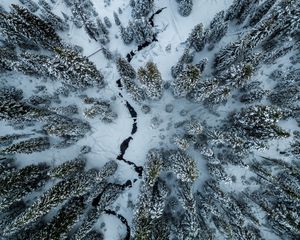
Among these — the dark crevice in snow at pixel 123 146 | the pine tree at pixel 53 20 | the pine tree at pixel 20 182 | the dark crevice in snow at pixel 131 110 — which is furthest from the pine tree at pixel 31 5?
the dark crevice in snow at pixel 123 146

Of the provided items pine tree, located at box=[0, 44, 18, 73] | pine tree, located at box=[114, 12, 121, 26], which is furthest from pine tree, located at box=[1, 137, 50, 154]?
pine tree, located at box=[114, 12, 121, 26]

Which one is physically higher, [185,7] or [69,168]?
[185,7]

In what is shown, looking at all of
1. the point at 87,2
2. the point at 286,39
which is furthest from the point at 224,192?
the point at 87,2

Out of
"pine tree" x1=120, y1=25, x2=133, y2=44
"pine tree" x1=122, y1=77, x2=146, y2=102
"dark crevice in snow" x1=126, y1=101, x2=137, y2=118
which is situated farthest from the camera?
"dark crevice in snow" x1=126, y1=101, x2=137, y2=118

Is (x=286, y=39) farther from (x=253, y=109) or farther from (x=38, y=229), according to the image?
(x=38, y=229)

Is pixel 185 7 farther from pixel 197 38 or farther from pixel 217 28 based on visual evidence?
pixel 217 28

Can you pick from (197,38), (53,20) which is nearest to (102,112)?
(53,20)

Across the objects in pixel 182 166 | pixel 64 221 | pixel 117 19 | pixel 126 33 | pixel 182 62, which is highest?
pixel 117 19

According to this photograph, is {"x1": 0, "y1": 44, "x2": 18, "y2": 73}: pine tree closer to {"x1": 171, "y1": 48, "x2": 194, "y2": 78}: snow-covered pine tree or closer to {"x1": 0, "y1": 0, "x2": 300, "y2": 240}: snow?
{"x1": 0, "y1": 0, "x2": 300, "y2": 240}: snow
